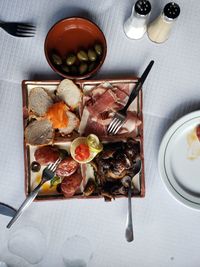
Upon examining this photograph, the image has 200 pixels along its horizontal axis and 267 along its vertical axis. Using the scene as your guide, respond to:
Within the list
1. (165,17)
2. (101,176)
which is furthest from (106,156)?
(165,17)

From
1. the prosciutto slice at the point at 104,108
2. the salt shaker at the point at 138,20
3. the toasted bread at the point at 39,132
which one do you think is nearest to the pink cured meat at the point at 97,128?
the prosciutto slice at the point at 104,108

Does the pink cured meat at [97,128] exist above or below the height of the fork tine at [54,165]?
above

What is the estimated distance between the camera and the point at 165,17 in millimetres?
1040

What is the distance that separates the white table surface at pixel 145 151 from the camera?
45.8 inches

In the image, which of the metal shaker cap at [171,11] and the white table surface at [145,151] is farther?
the white table surface at [145,151]

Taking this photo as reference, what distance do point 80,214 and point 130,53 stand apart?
49 cm

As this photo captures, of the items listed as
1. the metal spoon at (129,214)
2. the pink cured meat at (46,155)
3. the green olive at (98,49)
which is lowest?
the metal spoon at (129,214)

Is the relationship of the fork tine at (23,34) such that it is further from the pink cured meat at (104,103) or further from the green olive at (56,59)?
the pink cured meat at (104,103)

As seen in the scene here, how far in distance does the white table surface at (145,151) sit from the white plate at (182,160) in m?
0.05

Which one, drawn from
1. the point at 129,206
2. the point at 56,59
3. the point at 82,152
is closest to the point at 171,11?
the point at 56,59

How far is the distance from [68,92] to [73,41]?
16 centimetres

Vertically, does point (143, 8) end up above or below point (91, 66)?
above

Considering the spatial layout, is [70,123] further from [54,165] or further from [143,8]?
[143,8]

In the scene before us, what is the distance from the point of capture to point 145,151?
1.19m
